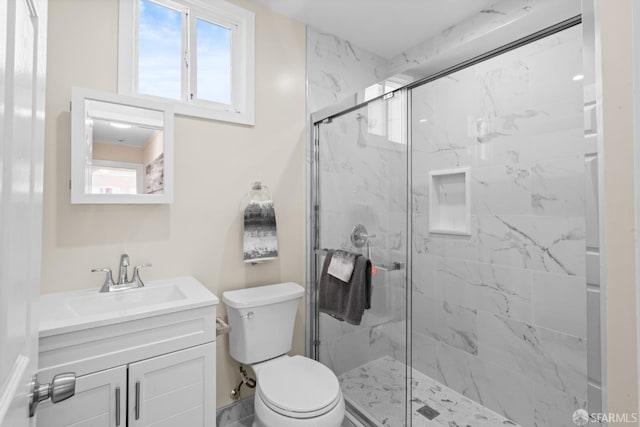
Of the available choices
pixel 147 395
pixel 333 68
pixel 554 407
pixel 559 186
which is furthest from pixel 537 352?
pixel 333 68

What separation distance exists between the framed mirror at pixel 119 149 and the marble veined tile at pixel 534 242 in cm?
185

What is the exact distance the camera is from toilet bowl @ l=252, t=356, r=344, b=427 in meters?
1.27

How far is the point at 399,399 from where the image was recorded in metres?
1.65

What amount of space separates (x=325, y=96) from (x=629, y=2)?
1862mm

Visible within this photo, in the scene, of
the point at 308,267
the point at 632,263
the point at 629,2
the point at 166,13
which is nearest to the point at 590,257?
the point at 632,263

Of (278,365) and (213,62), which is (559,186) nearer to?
(278,365)

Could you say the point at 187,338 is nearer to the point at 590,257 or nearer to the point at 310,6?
the point at 590,257

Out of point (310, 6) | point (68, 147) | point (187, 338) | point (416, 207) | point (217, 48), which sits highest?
point (310, 6)

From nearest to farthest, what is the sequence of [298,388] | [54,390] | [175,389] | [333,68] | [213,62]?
[54,390] → [175,389] → [298,388] → [213,62] → [333,68]

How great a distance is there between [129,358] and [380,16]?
90.9 inches

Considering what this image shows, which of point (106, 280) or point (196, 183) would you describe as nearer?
point (106, 280)

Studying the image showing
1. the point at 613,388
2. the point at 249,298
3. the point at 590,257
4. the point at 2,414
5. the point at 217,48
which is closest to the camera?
the point at 2,414

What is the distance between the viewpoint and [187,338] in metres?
1.27

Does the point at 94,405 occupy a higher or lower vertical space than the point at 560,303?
lower
